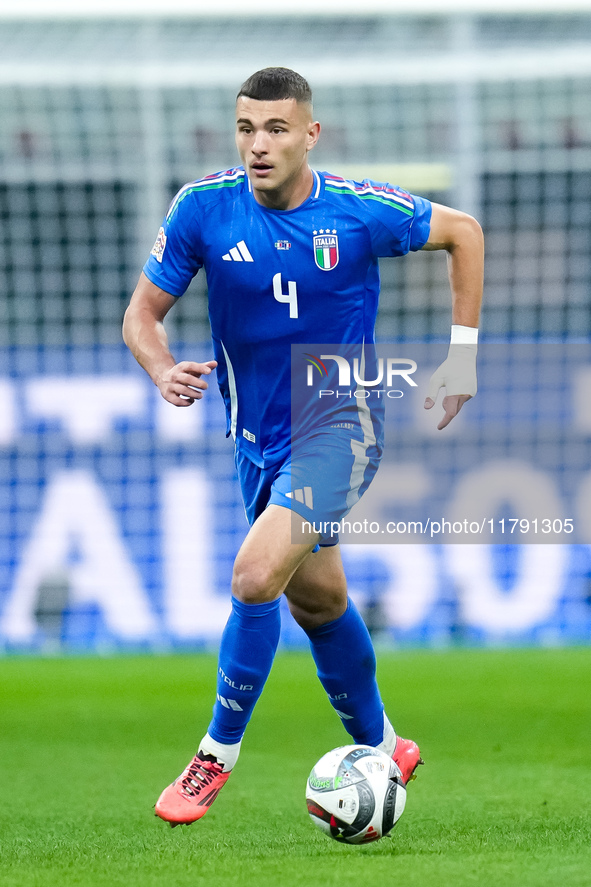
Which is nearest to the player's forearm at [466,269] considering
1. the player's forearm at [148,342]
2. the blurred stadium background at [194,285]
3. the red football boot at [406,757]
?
the player's forearm at [148,342]

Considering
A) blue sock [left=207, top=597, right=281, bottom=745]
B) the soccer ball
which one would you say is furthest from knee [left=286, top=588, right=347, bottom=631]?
the soccer ball

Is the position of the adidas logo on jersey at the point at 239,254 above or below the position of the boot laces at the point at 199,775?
above

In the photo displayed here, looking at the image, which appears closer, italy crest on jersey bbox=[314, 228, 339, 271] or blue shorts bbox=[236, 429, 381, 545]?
blue shorts bbox=[236, 429, 381, 545]

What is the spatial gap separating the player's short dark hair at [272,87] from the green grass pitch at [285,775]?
2347 mm

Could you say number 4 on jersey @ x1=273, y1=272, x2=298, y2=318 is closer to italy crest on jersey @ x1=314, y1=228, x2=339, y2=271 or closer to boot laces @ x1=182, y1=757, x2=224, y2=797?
italy crest on jersey @ x1=314, y1=228, x2=339, y2=271

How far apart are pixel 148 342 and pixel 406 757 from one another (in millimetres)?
1742

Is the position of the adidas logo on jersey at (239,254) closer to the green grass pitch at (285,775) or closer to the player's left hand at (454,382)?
the player's left hand at (454,382)

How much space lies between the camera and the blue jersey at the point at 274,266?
391 centimetres

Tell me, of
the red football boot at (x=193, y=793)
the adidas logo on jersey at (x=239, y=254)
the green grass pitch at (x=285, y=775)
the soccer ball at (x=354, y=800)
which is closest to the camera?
the green grass pitch at (x=285, y=775)

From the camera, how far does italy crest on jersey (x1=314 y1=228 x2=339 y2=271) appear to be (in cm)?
391

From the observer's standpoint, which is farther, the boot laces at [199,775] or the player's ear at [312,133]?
the player's ear at [312,133]

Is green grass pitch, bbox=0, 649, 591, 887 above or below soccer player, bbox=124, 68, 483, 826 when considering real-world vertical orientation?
below

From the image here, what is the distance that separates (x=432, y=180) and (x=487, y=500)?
9.05 feet

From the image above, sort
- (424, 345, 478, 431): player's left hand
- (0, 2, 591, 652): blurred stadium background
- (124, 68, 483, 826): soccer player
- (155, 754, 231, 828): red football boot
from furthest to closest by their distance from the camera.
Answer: (0, 2, 591, 652): blurred stadium background < (424, 345, 478, 431): player's left hand < (124, 68, 483, 826): soccer player < (155, 754, 231, 828): red football boot
